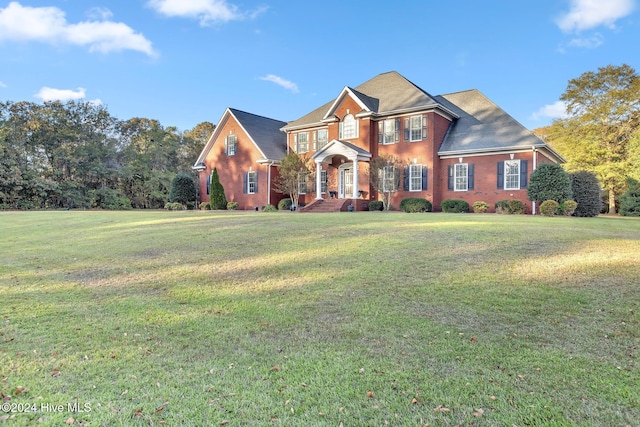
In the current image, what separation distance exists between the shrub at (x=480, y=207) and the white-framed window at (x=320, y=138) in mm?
10720

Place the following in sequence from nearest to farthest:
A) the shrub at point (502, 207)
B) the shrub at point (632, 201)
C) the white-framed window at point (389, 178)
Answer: the shrub at point (502, 207), the white-framed window at point (389, 178), the shrub at point (632, 201)

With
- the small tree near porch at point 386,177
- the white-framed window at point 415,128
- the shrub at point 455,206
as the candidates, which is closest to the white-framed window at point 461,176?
the shrub at point 455,206

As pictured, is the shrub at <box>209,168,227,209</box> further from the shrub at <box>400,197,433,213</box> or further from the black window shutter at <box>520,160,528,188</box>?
the black window shutter at <box>520,160,528,188</box>

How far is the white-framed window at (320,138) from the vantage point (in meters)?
26.1

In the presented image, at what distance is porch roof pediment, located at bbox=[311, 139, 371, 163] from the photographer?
22562mm

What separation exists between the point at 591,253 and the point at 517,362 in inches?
224

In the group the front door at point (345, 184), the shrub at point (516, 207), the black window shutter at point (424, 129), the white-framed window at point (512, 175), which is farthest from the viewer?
the front door at point (345, 184)

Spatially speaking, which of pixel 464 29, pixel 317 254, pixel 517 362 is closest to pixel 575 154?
pixel 464 29

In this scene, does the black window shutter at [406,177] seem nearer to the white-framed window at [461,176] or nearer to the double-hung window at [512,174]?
the white-framed window at [461,176]

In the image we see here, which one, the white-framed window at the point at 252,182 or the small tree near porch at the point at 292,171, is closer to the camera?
the small tree near porch at the point at 292,171

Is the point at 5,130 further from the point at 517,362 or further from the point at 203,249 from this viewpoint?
the point at 517,362

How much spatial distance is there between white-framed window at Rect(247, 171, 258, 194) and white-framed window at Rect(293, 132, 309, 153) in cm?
361

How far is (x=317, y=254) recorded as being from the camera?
Result: 8.35 meters

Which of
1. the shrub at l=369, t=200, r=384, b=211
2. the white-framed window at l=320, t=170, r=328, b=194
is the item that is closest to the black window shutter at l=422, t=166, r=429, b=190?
the shrub at l=369, t=200, r=384, b=211
